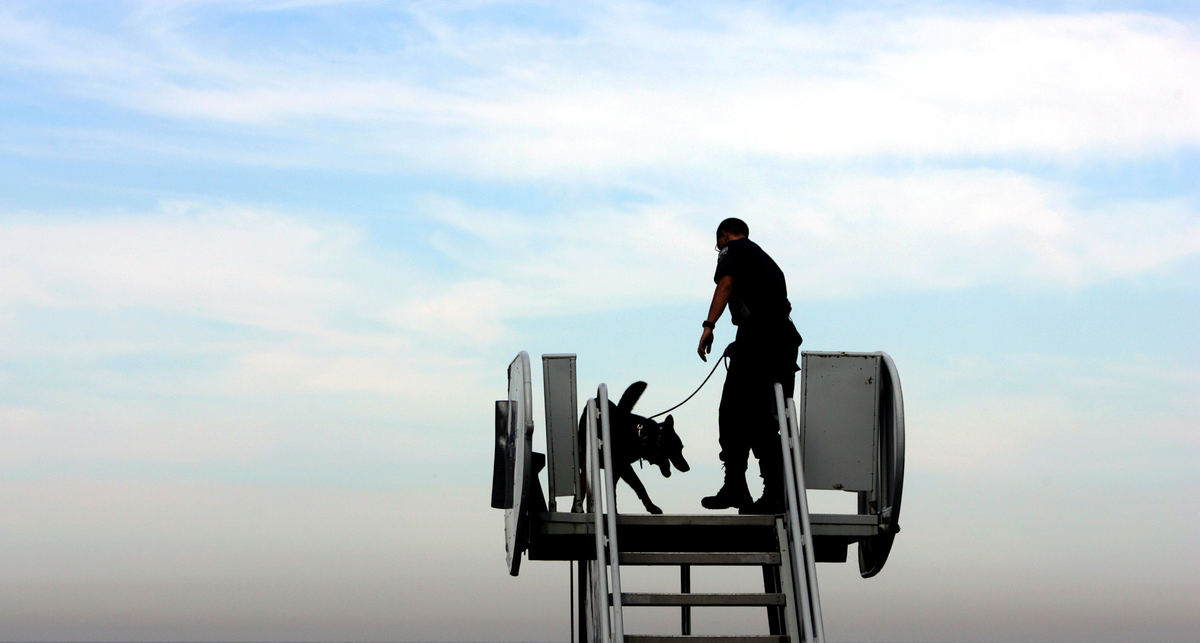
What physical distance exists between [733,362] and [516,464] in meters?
1.66

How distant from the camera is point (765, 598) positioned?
736 cm

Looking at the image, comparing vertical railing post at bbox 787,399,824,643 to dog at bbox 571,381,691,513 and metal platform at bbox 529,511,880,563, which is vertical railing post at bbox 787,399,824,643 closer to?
metal platform at bbox 529,511,880,563

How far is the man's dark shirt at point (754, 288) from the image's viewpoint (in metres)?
8.45

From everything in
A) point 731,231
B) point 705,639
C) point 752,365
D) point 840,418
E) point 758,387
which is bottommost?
point 705,639

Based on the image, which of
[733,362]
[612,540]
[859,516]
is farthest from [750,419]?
[612,540]

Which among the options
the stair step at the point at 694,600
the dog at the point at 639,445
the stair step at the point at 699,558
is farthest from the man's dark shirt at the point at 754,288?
the stair step at the point at 694,600

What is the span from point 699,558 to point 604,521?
696 millimetres

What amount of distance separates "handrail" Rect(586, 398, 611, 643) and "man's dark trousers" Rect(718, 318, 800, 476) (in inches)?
36.9

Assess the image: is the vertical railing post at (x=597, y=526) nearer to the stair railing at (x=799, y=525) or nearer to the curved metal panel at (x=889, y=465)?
the stair railing at (x=799, y=525)

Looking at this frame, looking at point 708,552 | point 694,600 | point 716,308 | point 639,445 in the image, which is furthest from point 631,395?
point 694,600

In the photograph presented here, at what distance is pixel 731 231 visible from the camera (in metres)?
8.80

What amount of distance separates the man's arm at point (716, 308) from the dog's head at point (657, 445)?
2.78 ft

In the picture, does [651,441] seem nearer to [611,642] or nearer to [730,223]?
→ [730,223]

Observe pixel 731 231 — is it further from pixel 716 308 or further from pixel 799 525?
pixel 799 525
